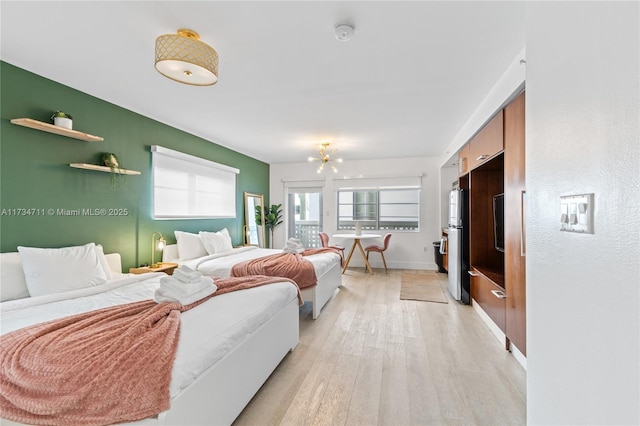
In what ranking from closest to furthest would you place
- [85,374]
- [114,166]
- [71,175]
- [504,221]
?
[85,374], [504,221], [71,175], [114,166]

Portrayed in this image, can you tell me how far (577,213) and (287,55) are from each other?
7.38ft

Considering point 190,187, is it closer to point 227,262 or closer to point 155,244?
point 155,244

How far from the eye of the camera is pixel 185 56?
1988 millimetres

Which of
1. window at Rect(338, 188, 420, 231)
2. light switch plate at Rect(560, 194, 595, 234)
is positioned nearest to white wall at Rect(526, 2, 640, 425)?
light switch plate at Rect(560, 194, 595, 234)

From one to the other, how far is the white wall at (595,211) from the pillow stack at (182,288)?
76.4 inches

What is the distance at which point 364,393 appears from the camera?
2100 millimetres

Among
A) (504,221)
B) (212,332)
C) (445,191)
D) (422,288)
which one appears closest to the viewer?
(212,332)

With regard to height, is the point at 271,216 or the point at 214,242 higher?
the point at 271,216

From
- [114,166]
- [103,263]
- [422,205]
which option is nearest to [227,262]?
[103,263]

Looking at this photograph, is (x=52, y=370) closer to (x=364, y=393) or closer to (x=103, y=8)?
(x=364, y=393)

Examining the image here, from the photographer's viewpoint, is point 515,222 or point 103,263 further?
point 103,263

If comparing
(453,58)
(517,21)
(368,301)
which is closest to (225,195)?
(368,301)

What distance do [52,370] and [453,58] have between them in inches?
124

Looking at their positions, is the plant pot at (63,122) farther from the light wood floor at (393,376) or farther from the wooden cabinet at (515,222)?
the wooden cabinet at (515,222)
